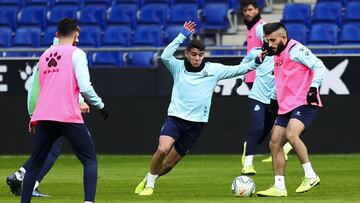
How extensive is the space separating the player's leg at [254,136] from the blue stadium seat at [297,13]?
25.5 feet

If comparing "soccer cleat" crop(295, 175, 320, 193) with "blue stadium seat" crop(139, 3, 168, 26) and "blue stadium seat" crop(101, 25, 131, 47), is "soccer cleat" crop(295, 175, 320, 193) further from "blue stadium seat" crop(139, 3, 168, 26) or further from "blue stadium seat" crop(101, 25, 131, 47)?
"blue stadium seat" crop(139, 3, 168, 26)

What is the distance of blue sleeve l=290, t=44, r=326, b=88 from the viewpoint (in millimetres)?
14273

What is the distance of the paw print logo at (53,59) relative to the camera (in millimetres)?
11906

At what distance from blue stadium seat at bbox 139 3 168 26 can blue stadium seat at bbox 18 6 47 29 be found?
2538mm

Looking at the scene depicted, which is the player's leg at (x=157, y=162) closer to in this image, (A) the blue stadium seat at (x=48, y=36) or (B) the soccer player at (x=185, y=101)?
(B) the soccer player at (x=185, y=101)

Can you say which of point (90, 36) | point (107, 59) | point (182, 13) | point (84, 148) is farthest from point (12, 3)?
point (84, 148)

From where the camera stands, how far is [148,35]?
26844 millimetres

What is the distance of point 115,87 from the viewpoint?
2334 cm

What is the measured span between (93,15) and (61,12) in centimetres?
92

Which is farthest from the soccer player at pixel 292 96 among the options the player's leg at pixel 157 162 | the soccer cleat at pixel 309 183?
the player's leg at pixel 157 162

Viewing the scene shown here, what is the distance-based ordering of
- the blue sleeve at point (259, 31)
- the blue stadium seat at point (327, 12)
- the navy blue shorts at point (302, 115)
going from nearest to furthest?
1. the navy blue shorts at point (302, 115)
2. the blue sleeve at point (259, 31)
3. the blue stadium seat at point (327, 12)

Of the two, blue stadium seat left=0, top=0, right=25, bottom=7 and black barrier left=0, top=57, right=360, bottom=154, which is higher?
blue stadium seat left=0, top=0, right=25, bottom=7

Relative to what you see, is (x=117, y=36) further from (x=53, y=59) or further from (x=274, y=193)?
(x=53, y=59)

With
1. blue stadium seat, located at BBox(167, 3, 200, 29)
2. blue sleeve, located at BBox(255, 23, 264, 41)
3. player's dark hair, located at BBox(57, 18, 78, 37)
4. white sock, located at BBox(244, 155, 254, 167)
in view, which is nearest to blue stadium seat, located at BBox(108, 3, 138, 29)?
blue stadium seat, located at BBox(167, 3, 200, 29)
